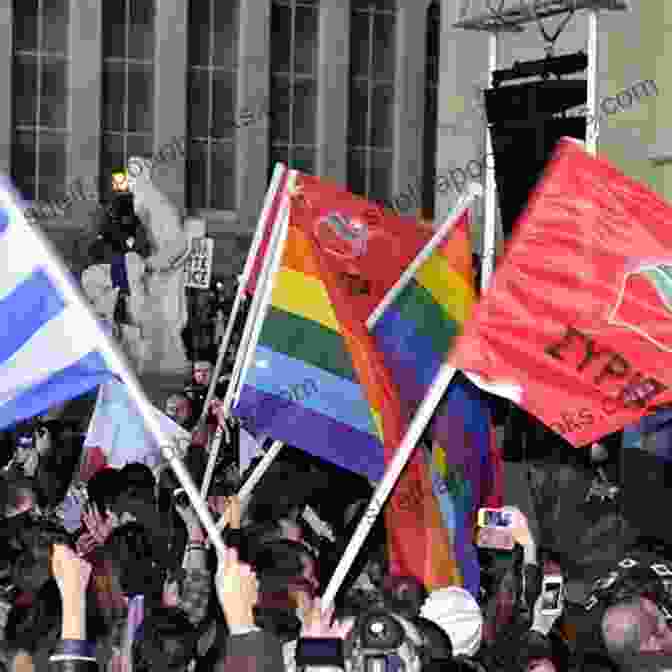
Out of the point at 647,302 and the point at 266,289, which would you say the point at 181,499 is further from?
the point at 647,302

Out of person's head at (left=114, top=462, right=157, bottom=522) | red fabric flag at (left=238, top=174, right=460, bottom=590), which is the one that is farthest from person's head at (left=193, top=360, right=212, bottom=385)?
person's head at (left=114, top=462, right=157, bottom=522)

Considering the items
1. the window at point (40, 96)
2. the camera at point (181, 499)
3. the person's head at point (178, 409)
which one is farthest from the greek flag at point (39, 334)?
the window at point (40, 96)

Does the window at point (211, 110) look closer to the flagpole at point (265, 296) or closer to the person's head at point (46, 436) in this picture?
the person's head at point (46, 436)

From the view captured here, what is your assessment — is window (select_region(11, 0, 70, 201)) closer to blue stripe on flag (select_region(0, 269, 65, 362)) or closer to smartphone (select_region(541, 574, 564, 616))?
smartphone (select_region(541, 574, 564, 616))

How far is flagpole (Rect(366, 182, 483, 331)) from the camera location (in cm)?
1134

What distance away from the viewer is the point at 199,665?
8.20 meters

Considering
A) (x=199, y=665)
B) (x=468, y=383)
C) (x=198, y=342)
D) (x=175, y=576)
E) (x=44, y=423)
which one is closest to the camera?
(x=199, y=665)

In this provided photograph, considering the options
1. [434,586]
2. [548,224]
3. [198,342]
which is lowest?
[198,342]

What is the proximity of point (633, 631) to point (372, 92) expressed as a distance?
2781 cm

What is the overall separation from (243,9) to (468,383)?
22.8m

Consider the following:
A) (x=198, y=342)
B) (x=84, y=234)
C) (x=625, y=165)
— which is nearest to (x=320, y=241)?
(x=625, y=165)

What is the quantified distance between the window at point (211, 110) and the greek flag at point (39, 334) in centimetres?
2513

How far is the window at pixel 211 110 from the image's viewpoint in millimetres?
33594

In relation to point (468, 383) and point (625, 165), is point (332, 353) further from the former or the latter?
point (625, 165)
